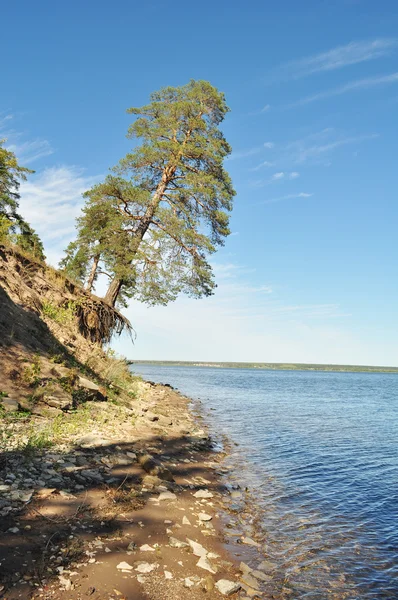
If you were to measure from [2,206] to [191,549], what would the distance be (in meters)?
36.3

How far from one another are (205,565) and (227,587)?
51 centimetres

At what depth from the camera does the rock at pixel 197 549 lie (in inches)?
224

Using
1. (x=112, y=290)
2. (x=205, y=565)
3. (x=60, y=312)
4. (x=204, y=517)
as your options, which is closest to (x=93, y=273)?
(x=112, y=290)

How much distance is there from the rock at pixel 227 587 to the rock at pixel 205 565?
298 millimetres

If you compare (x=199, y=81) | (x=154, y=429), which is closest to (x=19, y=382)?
(x=154, y=429)

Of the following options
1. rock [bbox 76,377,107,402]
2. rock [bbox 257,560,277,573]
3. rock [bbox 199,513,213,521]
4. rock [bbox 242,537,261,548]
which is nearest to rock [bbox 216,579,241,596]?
rock [bbox 257,560,277,573]

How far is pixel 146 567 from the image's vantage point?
16.0ft

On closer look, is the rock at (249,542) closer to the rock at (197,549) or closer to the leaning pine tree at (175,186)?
the rock at (197,549)

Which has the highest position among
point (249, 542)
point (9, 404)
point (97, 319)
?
point (97, 319)

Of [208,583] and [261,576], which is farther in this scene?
[261,576]

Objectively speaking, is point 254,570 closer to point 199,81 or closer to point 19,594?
point 19,594

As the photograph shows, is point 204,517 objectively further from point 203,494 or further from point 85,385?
point 85,385

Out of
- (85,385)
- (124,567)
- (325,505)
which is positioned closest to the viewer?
(124,567)

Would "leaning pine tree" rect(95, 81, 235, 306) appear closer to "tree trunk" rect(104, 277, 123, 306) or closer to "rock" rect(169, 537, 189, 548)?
"tree trunk" rect(104, 277, 123, 306)
